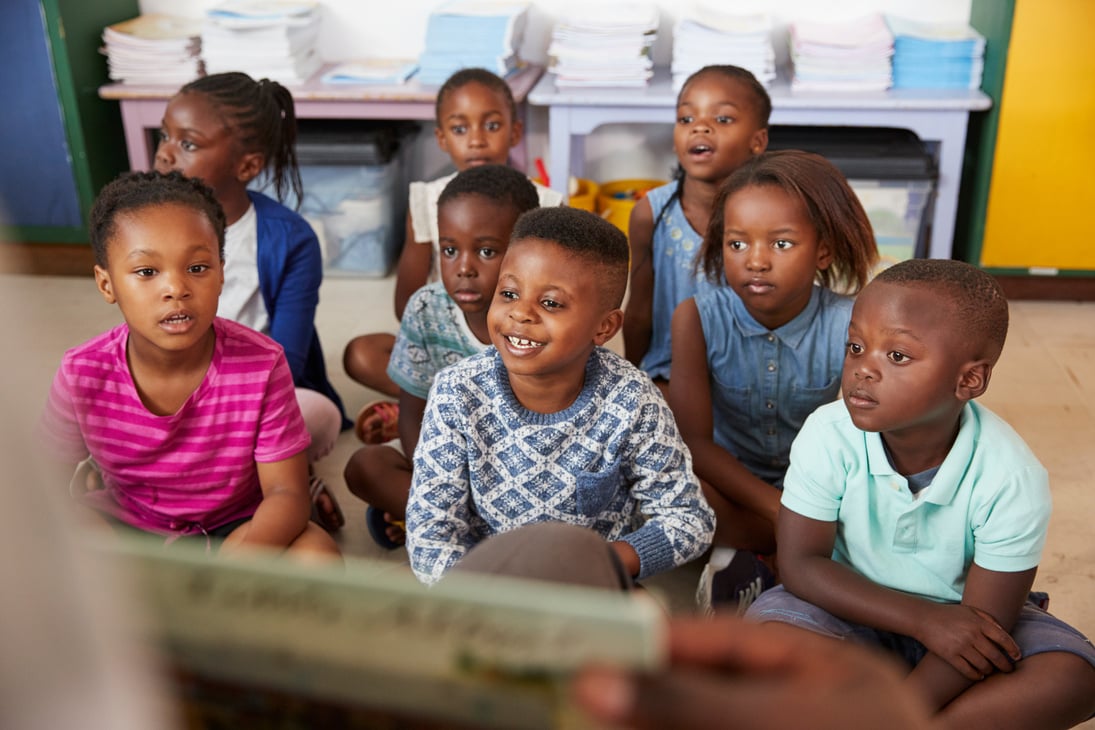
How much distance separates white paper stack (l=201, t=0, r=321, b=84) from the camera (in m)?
2.61

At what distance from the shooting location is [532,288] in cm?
122

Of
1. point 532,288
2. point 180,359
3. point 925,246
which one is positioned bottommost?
point 925,246

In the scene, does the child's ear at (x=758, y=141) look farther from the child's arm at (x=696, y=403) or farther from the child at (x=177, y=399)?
the child at (x=177, y=399)

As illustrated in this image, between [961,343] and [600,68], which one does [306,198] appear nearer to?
[600,68]

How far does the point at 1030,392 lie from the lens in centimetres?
211

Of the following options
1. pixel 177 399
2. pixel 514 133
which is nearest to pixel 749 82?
pixel 514 133

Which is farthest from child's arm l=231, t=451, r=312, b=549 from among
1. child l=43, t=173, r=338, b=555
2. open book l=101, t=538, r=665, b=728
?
Answer: open book l=101, t=538, r=665, b=728

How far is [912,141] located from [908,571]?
1782 millimetres

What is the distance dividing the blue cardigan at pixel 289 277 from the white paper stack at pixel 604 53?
38.4 inches

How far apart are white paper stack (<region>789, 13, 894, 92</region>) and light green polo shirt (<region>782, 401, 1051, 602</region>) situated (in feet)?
5.13

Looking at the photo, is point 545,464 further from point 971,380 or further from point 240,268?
point 240,268

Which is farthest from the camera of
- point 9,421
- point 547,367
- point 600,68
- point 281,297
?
point 600,68

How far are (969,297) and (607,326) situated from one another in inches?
16.2

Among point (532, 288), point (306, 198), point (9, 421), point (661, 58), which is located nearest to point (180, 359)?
point (532, 288)
